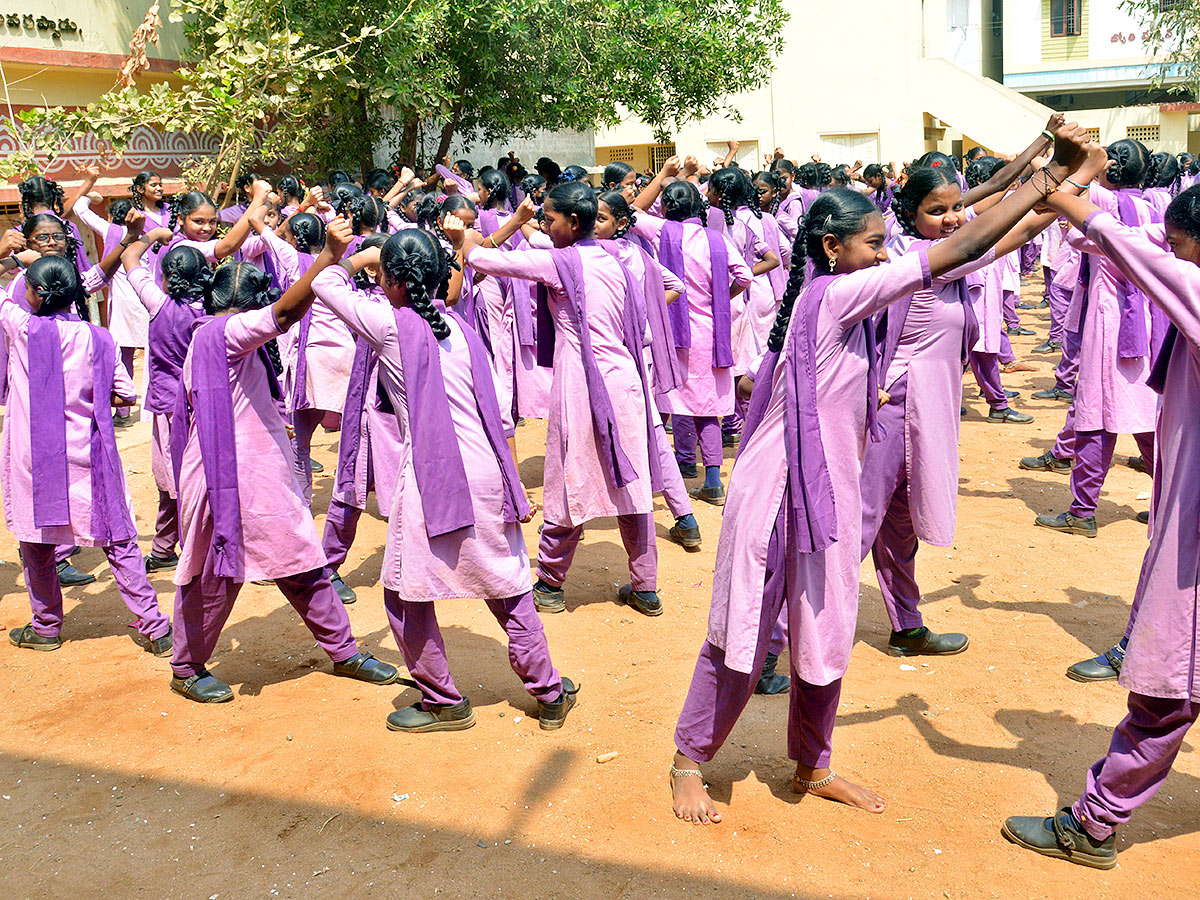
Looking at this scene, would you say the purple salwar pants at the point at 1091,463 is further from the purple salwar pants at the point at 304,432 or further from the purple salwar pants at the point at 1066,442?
the purple salwar pants at the point at 304,432

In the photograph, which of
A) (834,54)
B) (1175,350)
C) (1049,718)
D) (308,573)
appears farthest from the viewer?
(834,54)

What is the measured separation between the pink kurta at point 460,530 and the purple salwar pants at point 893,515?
150cm

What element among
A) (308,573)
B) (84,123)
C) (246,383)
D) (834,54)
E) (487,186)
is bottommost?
(308,573)

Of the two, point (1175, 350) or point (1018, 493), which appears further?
point (1018, 493)

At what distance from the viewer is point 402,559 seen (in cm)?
389

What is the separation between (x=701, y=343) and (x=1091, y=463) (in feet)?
8.21

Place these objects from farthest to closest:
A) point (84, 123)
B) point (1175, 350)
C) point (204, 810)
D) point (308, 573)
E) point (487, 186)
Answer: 1. point (487, 186)
2. point (84, 123)
3. point (308, 573)
4. point (204, 810)
5. point (1175, 350)

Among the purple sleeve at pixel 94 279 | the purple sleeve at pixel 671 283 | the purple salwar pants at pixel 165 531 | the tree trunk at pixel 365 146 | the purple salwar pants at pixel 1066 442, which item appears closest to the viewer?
the purple sleeve at pixel 94 279

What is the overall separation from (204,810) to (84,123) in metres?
6.05

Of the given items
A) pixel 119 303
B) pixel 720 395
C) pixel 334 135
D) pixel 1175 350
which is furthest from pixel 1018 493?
pixel 334 135

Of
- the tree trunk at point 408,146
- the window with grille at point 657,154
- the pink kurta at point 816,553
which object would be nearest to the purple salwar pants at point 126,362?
the tree trunk at point 408,146

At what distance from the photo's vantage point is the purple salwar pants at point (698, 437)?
7102 mm

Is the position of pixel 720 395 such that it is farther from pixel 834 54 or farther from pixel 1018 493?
pixel 834 54

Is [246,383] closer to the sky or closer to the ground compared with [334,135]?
closer to the ground
